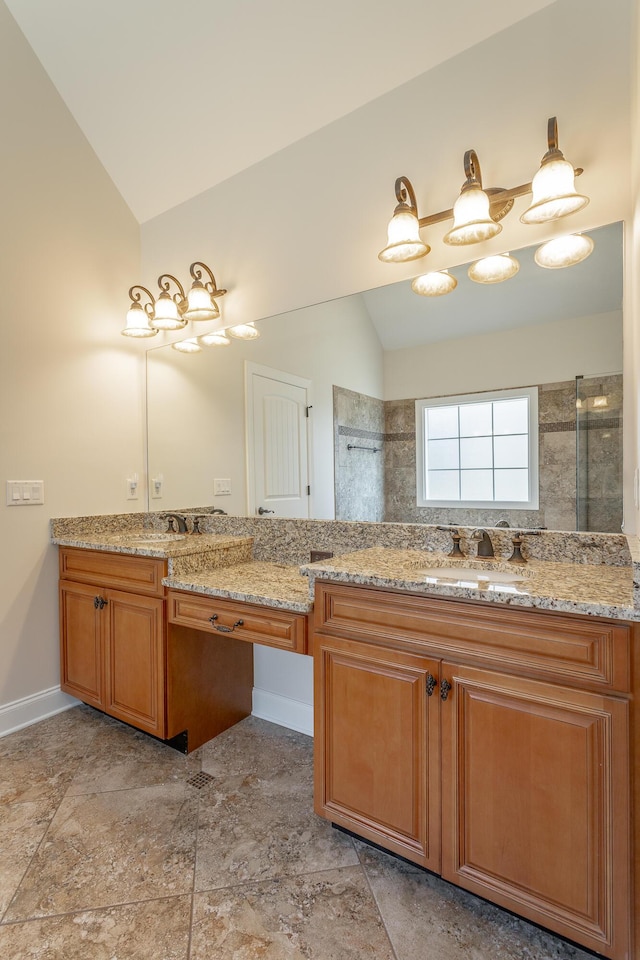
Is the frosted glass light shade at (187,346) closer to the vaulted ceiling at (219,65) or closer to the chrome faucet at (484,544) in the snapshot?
the vaulted ceiling at (219,65)

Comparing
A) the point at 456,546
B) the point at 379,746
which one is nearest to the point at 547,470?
the point at 456,546

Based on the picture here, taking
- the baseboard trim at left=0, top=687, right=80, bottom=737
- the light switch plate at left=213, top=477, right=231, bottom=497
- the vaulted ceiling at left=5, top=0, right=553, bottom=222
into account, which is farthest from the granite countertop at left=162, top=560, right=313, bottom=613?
the vaulted ceiling at left=5, top=0, right=553, bottom=222

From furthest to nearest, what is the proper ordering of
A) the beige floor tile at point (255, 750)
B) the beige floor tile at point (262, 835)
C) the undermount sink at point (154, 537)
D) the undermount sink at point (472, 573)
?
the undermount sink at point (154, 537) → the beige floor tile at point (255, 750) → the beige floor tile at point (262, 835) → the undermount sink at point (472, 573)

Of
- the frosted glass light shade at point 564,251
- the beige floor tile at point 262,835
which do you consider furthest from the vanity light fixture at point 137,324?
the beige floor tile at point 262,835

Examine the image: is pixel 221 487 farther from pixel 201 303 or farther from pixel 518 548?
pixel 518 548

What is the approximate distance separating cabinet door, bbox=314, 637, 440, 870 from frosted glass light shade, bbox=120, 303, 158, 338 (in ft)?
6.45

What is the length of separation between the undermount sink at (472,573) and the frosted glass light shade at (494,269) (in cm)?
102

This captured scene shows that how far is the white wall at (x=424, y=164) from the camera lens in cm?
148

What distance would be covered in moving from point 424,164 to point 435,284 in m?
0.47

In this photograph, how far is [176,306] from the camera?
100 inches

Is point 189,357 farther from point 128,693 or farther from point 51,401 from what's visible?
point 128,693

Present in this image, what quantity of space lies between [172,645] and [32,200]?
7.54ft


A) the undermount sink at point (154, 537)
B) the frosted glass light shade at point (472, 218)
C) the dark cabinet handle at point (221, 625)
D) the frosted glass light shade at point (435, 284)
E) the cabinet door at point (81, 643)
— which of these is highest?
the frosted glass light shade at point (472, 218)

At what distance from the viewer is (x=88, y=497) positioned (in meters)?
2.61
